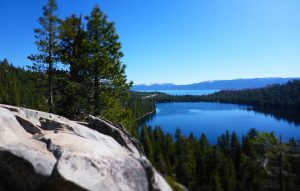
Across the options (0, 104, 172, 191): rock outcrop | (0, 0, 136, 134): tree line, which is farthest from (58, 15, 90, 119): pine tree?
(0, 104, 172, 191): rock outcrop

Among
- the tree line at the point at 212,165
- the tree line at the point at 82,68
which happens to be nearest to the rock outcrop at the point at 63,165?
the tree line at the point at 82,68

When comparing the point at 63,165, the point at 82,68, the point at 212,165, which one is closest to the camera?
the point at 63,165

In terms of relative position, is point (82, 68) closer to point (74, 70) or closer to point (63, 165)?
point (74, 70)

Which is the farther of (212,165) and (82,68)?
(212,165)

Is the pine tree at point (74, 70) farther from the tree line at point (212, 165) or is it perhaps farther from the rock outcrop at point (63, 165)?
the tree line at point (212, 165)

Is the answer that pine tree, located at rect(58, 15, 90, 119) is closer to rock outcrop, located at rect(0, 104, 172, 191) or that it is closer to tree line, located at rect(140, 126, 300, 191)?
rock outcrop, located at rect(0, 104, 172, 191)

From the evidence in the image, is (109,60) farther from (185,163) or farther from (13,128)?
(185,163)

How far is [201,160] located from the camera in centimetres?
7794

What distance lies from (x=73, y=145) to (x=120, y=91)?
20375 millimetres

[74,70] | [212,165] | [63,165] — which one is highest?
[74,70]

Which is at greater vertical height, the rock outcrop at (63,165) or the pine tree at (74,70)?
the pine tree at (74,70)

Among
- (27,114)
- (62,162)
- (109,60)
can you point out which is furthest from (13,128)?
(109,60)

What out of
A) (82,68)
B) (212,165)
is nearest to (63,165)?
(82,68)

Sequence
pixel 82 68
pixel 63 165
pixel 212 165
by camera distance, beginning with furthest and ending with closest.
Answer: pixel 212 165
pixel 82 68
pixel 63 165
